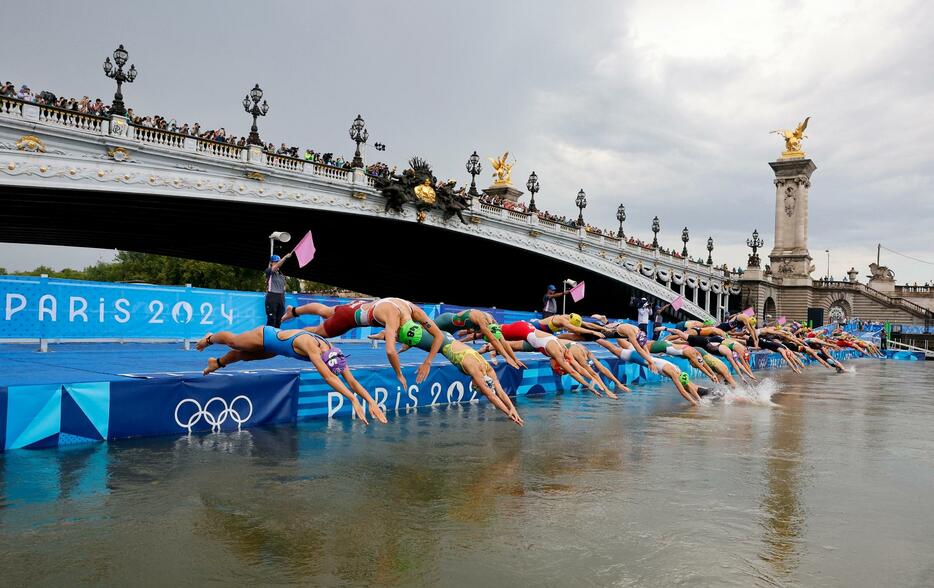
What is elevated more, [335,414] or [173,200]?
[173,200]

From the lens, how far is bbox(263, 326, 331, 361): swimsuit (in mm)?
10555

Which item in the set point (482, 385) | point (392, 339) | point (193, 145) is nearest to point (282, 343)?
point (392, 339)

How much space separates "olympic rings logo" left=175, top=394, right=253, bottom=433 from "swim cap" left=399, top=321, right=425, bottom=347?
3308mm

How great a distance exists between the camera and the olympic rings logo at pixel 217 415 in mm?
11609

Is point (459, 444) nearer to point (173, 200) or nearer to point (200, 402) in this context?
point (200, 402)

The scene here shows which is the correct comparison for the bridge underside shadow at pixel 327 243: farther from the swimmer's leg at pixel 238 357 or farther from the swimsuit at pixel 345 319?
the swimsuit at pixel 345 319

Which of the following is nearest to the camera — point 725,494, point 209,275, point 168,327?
point 725,494

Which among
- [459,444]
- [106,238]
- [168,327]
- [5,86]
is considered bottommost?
[459,444]

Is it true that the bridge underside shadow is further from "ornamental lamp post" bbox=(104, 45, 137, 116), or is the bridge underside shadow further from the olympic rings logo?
the olympic rings logo

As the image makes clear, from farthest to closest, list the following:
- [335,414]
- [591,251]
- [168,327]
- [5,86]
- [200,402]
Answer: [591,251]
[5,86]
[168,327]
[335,414]
[200,402]

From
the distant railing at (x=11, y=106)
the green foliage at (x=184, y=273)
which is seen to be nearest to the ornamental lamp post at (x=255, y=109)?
the distant railing at (x=11, y=106)

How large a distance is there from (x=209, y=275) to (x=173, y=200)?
5942cm

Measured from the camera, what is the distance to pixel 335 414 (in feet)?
47.0

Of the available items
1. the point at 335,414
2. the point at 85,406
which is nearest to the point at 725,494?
the point at 335,414
